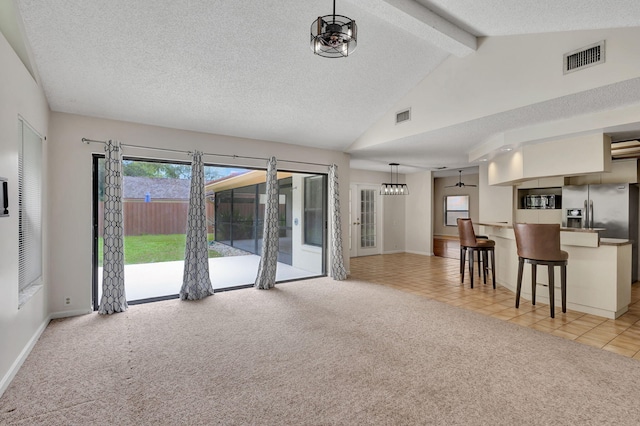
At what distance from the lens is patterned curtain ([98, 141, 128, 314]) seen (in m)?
3.99

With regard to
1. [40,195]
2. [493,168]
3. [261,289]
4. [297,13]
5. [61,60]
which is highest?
[297,13]

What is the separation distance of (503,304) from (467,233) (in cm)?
142

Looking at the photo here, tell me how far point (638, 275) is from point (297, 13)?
704 centimetres

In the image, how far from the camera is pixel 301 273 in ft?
21.1

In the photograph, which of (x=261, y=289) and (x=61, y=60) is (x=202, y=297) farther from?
(x=61, y=60)

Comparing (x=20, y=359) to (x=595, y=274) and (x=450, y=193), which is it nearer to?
(x=595, y=274)

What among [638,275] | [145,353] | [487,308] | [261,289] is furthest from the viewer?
[638,275]

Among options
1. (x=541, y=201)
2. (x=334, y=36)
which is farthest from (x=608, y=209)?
(x=334, y=36)

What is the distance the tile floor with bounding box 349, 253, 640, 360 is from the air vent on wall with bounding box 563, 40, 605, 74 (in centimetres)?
256

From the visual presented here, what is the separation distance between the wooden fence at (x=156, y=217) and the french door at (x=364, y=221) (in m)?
4.50

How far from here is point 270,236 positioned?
5.32m

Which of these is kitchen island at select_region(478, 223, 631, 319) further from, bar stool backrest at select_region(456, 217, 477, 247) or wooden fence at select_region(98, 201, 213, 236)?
wooden fence at select_region(98, 201, 213, 236)

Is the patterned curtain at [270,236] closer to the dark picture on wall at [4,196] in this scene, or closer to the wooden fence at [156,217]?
the wooden fence at [156,217]

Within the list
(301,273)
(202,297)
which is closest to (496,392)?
(202,297)
